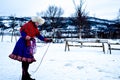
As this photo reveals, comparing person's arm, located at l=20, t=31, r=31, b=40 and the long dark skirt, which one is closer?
person's arm, located at l=20, t=31, r=31, b=40

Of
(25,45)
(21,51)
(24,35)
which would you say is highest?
(24,35)

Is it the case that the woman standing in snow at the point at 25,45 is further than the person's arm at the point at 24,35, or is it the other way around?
the woman standing in snow at the point at 25,45

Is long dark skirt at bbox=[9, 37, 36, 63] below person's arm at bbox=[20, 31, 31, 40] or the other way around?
below

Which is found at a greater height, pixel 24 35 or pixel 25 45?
pixel 24 35

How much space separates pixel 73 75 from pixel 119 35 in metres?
29.6

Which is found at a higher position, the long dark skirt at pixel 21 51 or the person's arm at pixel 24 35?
the person's arm at pixel 24 35

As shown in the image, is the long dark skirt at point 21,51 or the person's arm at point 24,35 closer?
the person's arm at point 24,35

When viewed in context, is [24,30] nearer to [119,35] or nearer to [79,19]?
[79,19]

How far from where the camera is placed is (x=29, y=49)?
500 cm

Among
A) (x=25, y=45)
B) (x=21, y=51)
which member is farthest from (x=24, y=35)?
(x=21, y=51)

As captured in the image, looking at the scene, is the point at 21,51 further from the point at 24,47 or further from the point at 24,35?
the point at 24,35

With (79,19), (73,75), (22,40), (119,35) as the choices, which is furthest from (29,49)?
(119,35)

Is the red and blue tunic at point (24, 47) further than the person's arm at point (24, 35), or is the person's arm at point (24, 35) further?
the red and blue tunic at point (24, 47)

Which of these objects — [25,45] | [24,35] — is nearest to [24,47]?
[25,45]
